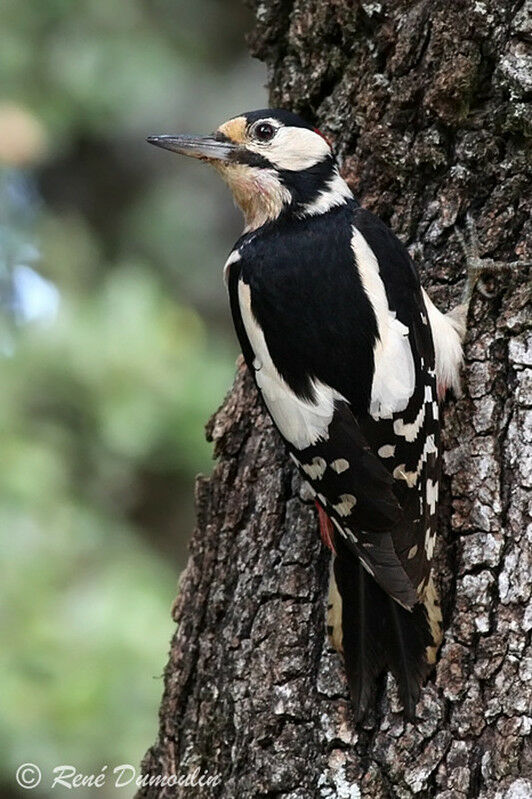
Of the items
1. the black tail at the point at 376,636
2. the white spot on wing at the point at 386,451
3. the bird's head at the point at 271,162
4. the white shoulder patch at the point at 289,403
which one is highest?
the bird's head at the point at 271,162

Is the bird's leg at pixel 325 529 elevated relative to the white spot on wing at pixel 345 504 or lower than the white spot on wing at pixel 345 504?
lower

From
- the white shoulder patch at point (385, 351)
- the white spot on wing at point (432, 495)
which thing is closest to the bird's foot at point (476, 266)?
the white shoulder patch at point (385, 351)

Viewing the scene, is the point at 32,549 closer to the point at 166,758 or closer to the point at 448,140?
the point at 166,758

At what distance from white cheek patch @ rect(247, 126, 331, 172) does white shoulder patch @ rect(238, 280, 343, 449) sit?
48 cm

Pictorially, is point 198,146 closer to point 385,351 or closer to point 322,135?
point 322,135

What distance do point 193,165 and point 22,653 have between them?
10.4 ft

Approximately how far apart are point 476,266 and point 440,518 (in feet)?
1.89

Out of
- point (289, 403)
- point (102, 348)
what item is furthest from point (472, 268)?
point (102, 348)

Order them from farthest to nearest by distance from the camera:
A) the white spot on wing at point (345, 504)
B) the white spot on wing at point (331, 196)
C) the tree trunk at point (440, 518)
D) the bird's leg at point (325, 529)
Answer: the white spot on wing at point (331, 196) < the bird's leg at point (325, 529) < the white spot on wing at point (345, 504) < the tree trunk at point (440, 518)

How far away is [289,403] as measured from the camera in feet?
8.34

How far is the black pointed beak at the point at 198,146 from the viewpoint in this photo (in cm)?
289

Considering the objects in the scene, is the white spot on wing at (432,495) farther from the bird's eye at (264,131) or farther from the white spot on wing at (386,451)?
the bird's eye at (264,131)

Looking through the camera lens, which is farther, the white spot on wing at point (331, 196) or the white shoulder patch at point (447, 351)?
the white spot on wing at point (331, 196)

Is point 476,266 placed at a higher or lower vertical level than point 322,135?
lower
